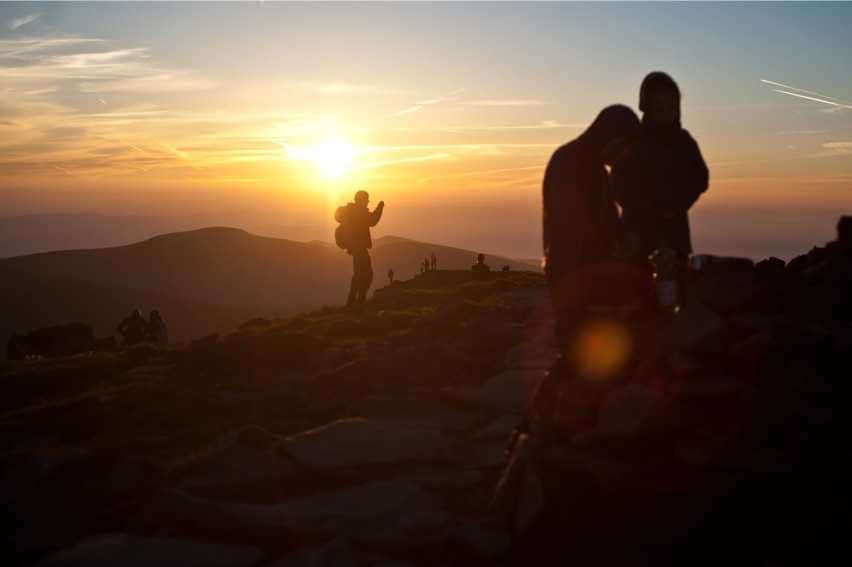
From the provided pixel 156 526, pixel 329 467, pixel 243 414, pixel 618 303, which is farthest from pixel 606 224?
pixel 243 414

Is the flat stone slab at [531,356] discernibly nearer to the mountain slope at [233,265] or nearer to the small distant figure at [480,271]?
the small distant figure at [480,271]

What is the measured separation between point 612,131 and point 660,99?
3.15ft

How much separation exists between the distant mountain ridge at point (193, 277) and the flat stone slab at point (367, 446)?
284 feet

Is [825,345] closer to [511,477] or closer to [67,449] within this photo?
[511,477]

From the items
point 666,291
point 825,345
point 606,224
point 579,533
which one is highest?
point 606,224

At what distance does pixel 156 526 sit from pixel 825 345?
16.8 ft

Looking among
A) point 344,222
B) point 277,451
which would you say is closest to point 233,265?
point 344,222

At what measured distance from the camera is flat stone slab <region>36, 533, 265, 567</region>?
598 centimetres

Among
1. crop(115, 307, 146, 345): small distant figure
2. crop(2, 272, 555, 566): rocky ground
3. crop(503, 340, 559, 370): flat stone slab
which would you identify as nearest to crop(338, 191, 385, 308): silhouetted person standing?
crop(2, 272, 555, 566): rocky ground

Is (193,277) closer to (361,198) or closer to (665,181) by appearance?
(361,198)

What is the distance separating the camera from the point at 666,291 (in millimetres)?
6625

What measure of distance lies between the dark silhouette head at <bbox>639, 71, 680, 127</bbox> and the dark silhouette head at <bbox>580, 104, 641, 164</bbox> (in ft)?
2.50

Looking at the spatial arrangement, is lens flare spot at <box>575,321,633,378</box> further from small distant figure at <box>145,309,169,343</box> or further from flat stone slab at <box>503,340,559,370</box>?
small distant figure at <box>145,309,169,343</box>

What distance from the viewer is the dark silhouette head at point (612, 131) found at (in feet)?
21.9
